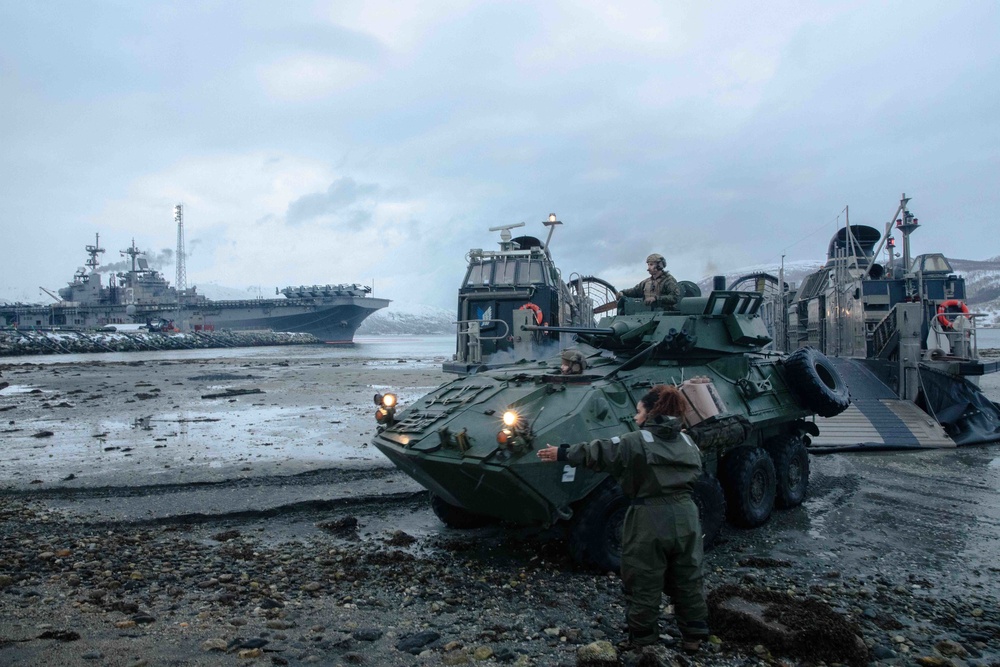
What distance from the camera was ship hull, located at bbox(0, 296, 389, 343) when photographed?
81750 millimetres

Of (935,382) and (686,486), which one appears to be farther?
(935,382)

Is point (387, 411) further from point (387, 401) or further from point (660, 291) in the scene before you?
point (660, 291)

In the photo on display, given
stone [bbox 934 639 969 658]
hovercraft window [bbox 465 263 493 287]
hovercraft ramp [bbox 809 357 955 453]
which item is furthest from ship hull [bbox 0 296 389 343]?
stone [bbox 934 639 969 658]

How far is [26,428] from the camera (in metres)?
13.9

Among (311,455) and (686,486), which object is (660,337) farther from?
(311,455)

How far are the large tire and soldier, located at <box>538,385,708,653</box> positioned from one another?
4442 millimetres

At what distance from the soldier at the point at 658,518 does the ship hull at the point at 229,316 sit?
7841 centimetres

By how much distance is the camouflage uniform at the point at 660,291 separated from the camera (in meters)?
8.37

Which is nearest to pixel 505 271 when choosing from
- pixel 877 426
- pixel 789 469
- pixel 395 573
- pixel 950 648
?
pixel 877 426

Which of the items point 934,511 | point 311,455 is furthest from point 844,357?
point 311,455

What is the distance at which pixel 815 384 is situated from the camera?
26.7 ft

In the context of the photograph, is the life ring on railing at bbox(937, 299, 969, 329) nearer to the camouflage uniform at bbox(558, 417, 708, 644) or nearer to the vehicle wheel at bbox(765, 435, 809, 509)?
the vehicle wheel at bbox(765, 435, 809, 509)

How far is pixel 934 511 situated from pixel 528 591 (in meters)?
5.10

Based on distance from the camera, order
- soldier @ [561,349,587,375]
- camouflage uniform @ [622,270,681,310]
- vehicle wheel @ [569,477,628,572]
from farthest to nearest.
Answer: camouflage uniform @ [622,270,681,310] → soldier @ [561,349,587,375] → vehicle wheel @ [569,477,628,572]
